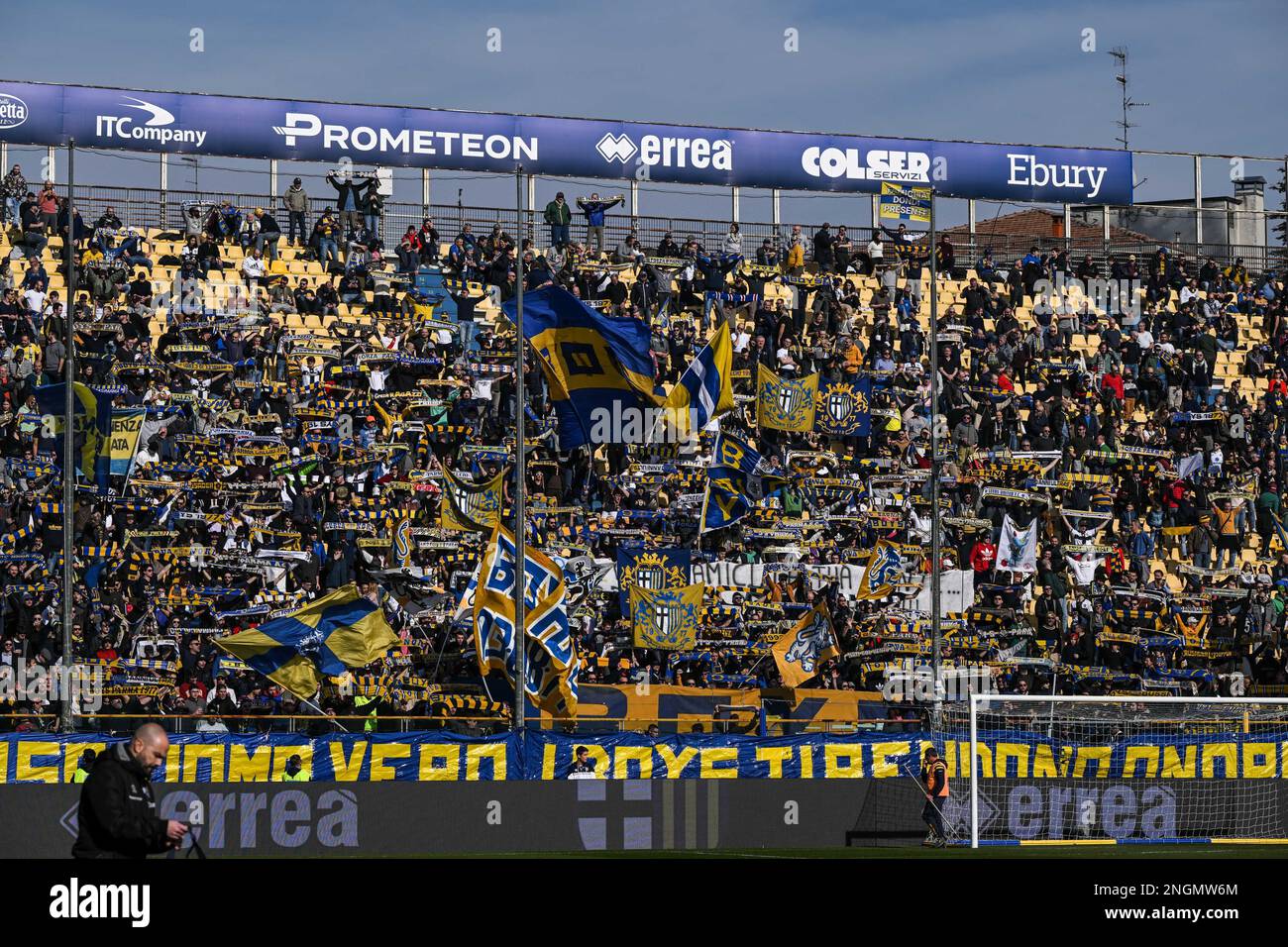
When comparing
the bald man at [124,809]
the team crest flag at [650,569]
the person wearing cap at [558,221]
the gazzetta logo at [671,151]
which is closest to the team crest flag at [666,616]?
the team crest flag at [650,569]

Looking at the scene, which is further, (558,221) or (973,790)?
(558,221)

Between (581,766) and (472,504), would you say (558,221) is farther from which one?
(581,766)

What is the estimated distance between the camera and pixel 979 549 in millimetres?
39875

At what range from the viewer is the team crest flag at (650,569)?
36531 millimetres

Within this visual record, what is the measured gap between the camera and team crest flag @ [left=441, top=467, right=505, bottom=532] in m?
35.5

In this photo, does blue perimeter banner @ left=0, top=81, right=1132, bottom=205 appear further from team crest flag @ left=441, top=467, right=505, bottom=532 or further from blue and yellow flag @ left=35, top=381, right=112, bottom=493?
team crest flag @ left=441, top=467, right=505, bottom=532

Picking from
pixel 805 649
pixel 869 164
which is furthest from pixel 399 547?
pixel 869 164

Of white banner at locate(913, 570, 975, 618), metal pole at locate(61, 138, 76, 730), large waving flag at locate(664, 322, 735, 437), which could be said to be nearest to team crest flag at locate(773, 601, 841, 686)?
white banner at locate(913, 570, 975, 618)

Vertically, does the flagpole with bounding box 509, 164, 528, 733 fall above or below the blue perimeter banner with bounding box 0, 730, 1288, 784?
above

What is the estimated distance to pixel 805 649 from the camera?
1416 inches

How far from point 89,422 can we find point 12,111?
44.7 ft

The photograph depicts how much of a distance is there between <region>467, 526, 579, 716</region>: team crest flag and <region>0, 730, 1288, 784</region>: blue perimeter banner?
3.95 meters

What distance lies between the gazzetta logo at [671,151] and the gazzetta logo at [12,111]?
14.4 meters
